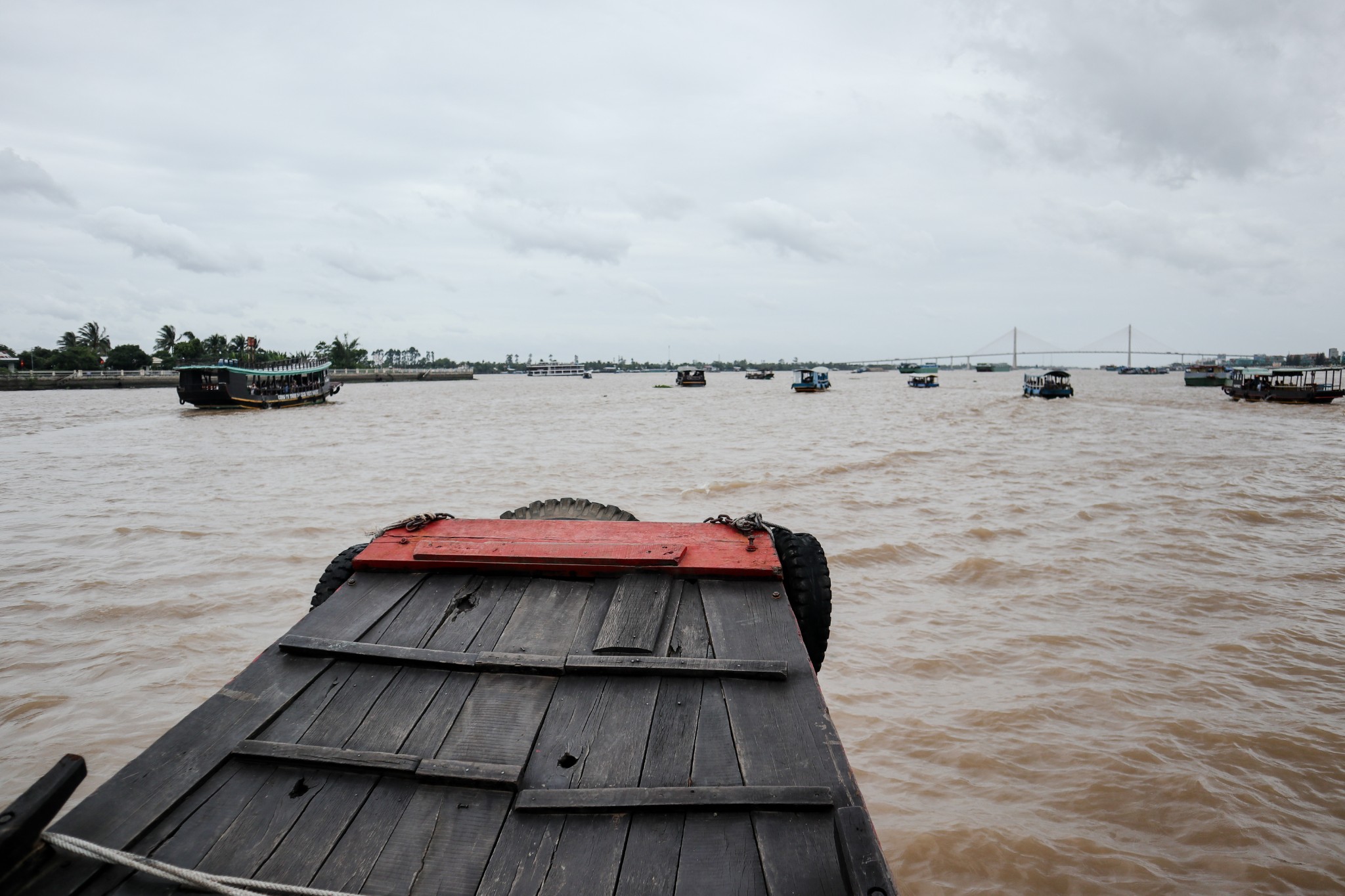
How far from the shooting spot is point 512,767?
1.87 m

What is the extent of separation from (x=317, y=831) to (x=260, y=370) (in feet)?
157

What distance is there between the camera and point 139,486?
488 inches

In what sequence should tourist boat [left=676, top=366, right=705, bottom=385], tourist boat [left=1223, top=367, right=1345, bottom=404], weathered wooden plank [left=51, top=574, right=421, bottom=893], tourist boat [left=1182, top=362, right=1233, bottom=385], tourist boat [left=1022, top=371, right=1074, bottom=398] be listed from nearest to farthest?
1. weathered wooden plank [left=51, top=574, right=421, bottom=893]
2. tourist boat [left=1223, top=367, right=1345, bottom=404]
3. tourist boat [left=1022, top=371, right=1074, bottom=398]
4. tourist boat [left=1182, top=362, right=1233, bottom=385]
5. tourist boat [left=676, top=366, right=705, bottom=385]

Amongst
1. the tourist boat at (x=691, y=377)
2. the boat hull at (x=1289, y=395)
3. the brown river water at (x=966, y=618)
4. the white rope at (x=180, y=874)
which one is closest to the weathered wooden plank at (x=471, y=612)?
the white rope at (x=180, y=874)

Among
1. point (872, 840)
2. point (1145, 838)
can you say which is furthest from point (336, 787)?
point (1145, 838)

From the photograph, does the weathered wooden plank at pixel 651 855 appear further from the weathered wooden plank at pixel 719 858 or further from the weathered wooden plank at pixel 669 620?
the weathered wooden plank at pixel 669 620

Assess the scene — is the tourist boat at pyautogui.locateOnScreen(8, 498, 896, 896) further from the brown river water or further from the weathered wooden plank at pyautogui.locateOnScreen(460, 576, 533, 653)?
the brown river water

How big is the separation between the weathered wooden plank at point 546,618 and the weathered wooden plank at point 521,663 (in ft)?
0.18

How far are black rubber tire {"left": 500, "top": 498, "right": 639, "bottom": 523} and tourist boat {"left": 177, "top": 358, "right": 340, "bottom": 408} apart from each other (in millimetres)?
41410

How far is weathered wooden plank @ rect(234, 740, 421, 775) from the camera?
6.27 feet

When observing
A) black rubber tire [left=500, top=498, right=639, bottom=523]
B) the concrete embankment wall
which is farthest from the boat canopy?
black rubber tire [left=500, top=498, right=639, bottom=523]

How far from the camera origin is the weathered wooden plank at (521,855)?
1.58 metres

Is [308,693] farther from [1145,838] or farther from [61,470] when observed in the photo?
[61,470]

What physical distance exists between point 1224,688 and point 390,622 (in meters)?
5.35
